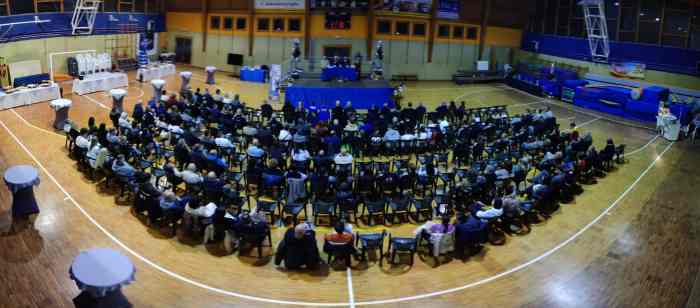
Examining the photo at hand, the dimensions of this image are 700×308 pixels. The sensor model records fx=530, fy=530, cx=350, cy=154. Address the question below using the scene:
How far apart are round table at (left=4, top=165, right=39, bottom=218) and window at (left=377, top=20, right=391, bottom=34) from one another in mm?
24772

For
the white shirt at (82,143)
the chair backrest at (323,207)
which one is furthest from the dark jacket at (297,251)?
the white shirt at (82,143)

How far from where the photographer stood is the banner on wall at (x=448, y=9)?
33.8 meters

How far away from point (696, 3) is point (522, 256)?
23664 mm

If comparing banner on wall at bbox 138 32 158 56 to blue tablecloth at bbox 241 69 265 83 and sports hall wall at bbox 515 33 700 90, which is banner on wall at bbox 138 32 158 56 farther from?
sports hall wall at bbox 515 33 700 90

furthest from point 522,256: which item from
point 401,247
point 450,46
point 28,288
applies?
point 450,46

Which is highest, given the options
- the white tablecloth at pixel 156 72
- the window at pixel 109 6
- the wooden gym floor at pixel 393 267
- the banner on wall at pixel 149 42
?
the window at pixel 109 6

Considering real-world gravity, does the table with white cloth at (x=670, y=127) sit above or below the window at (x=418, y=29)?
below

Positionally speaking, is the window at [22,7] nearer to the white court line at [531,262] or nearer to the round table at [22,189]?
the round table at [22,189]

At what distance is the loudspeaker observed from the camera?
33.9 m

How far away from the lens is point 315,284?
418 inches

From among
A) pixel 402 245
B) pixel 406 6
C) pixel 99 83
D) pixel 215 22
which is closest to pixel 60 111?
→ pixel 99 83

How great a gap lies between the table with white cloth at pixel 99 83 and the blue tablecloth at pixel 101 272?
750 inches

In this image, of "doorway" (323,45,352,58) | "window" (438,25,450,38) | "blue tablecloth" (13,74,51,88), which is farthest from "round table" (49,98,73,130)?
"window" (438,25,450,38)

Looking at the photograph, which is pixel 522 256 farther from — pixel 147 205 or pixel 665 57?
pixel 665 57
